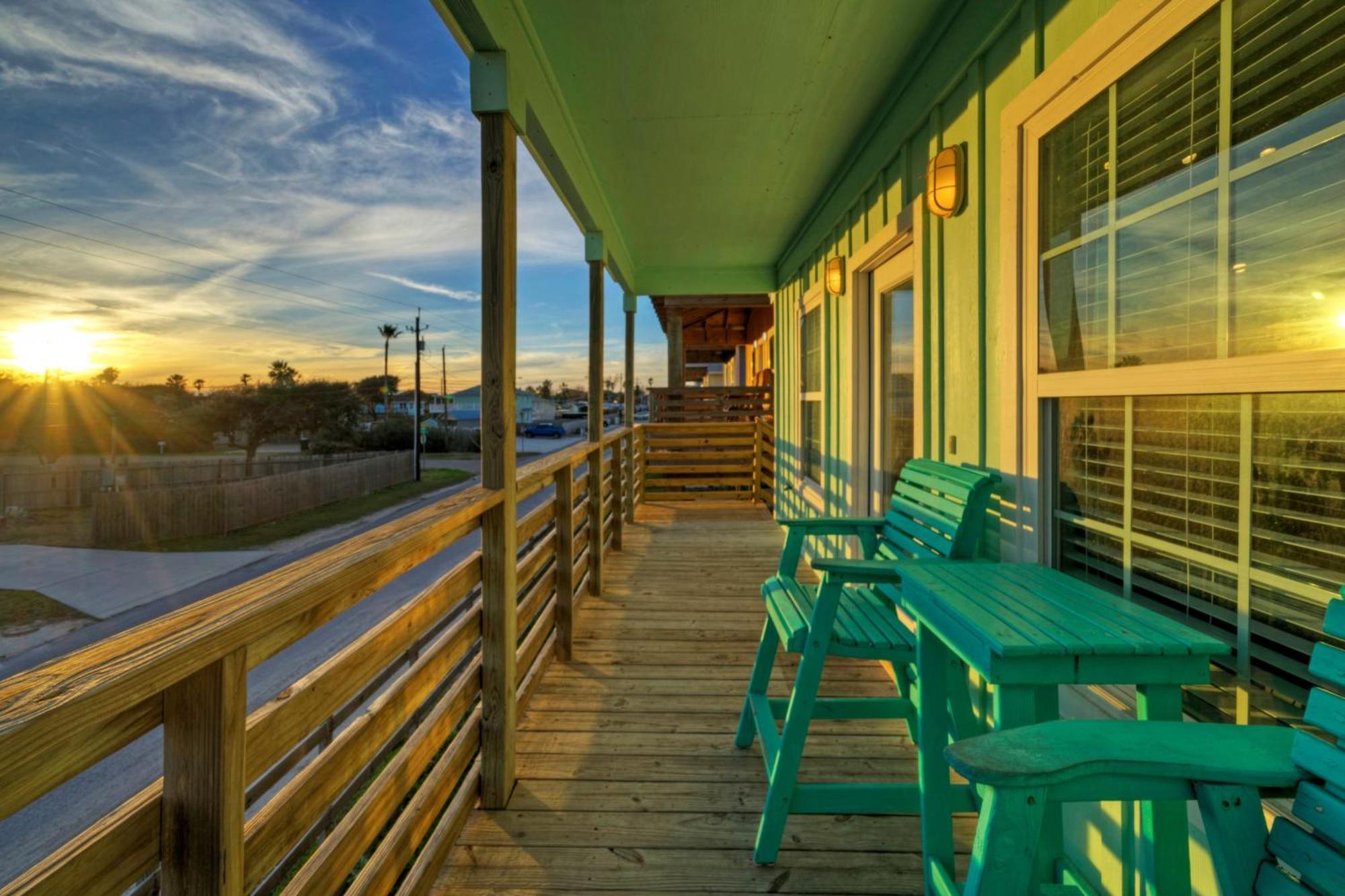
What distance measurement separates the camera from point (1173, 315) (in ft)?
3.74

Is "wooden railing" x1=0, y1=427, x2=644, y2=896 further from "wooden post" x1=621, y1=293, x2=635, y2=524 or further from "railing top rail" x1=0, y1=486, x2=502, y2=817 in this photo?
"wooden post" x1=621, y1=293, x2=635, y2=524

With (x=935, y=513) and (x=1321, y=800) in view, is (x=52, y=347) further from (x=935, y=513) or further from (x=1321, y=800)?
(x=935, y=513)

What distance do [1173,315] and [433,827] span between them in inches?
78.4

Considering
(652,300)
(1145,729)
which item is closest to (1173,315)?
(1145,729)

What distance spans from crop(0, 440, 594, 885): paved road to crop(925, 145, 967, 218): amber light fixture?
6.31ft

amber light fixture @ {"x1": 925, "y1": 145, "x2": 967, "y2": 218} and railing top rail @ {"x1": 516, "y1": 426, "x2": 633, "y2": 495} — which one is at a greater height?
amber light fixture @ {"x1": 925, "y1": 145, "x2": 967, "y2": 218}

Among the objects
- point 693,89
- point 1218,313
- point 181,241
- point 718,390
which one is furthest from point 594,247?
point 718,390

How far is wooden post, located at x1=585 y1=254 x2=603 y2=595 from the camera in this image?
11.9ft

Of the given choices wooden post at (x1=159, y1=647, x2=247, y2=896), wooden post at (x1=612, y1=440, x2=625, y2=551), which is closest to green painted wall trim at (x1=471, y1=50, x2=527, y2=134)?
wooden post at (x1=159, y1=647, x2=247, y2=896)

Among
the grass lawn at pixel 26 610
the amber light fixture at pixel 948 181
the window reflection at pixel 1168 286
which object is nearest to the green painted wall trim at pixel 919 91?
the amber light fixture at pixel 948 181

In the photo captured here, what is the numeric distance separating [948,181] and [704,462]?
214 inches

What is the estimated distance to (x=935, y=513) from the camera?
1.78 metres

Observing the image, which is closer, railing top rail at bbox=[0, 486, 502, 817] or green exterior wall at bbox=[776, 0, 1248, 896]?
railing top rail at bbox=[0, 486, 502, 817]

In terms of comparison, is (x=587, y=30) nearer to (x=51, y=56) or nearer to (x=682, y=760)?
(x=51, y=56)
